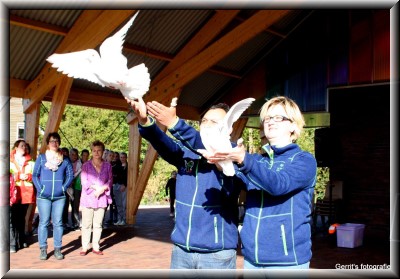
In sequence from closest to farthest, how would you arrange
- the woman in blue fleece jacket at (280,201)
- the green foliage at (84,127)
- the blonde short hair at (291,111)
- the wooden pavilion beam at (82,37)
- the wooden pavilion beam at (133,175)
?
1. the woman in blue fleece jacket at (280,201)
2. the blonde short hair at (291,111)
3. the wooden pavilion beam at (82,37)
4. the wooden pavilion beam at (133,175)
5. the green foliage at (84,127)

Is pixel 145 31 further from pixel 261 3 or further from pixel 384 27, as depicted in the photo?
pixel 384 27

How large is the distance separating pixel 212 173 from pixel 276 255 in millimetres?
642

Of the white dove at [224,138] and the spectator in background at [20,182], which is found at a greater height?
the white dove at [224,138]

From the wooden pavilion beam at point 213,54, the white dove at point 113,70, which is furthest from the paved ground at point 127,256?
the white dove at point 113,70

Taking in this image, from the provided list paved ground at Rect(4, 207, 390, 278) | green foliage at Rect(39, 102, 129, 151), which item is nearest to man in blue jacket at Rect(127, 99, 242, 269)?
paved ground at Rect(4, 207, 390, 278)

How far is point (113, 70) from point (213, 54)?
26.3ft

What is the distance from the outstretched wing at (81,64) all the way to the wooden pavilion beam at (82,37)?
561 centimetres

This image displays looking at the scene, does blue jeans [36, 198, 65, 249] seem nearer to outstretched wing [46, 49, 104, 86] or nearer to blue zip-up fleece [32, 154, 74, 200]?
blue zip-up fleece [32, 154, 74, 200]

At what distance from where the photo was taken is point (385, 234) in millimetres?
11578

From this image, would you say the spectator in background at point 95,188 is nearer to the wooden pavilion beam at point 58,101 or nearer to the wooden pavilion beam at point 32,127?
the wooden pavilion beam at point 58,101

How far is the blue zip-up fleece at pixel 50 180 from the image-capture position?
6.93 m

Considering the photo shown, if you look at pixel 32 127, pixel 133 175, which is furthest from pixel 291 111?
pixel 133 175

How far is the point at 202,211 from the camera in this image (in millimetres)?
2789

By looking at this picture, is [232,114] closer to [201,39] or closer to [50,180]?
[50,180]
